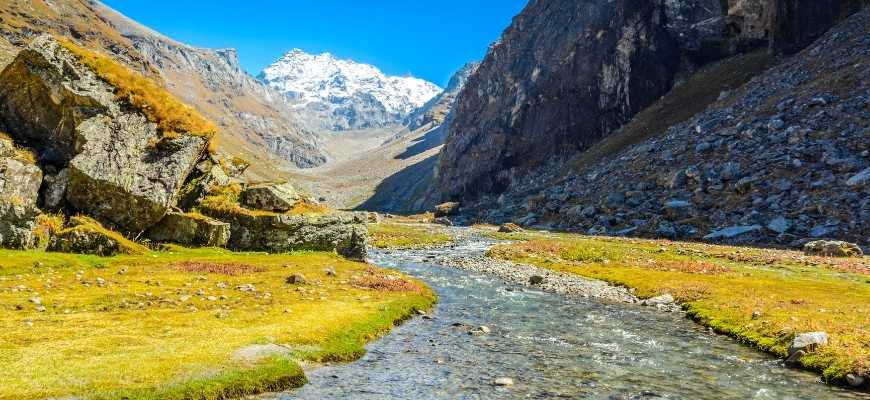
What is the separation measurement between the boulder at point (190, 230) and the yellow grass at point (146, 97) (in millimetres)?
6509

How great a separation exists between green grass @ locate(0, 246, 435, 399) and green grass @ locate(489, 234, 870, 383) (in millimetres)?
16560

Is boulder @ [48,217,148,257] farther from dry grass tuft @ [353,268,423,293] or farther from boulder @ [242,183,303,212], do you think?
dry grass tuft @ [353,268,423,293]

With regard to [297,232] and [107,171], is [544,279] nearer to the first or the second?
[297,232]

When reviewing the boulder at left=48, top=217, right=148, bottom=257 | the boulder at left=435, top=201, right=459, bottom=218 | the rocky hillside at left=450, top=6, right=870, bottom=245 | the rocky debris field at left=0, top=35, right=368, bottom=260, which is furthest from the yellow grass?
the boulder at left=435, top=201, right=459, bottom=218

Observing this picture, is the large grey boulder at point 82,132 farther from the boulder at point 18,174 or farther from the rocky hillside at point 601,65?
the rocky hillside at point 601,65

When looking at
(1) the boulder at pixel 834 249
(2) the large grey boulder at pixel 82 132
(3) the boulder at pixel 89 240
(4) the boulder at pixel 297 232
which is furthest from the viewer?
(1) the boulder at pixel 834 249

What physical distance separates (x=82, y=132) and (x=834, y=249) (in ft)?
206

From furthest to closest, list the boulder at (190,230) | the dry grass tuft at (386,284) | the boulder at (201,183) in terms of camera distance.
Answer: the boulder at (201,183), the boulder at (190,230), the dry grass tuft at (386,284)

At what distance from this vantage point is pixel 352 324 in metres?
24.5

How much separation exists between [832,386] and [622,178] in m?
81.9

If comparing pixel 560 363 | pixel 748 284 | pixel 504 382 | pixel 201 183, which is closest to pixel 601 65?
pixel 748 284

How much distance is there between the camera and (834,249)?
4884 centimetres

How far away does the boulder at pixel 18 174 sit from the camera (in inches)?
1318

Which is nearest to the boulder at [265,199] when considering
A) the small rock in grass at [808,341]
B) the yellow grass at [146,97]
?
the yellow grass at [146,97]
